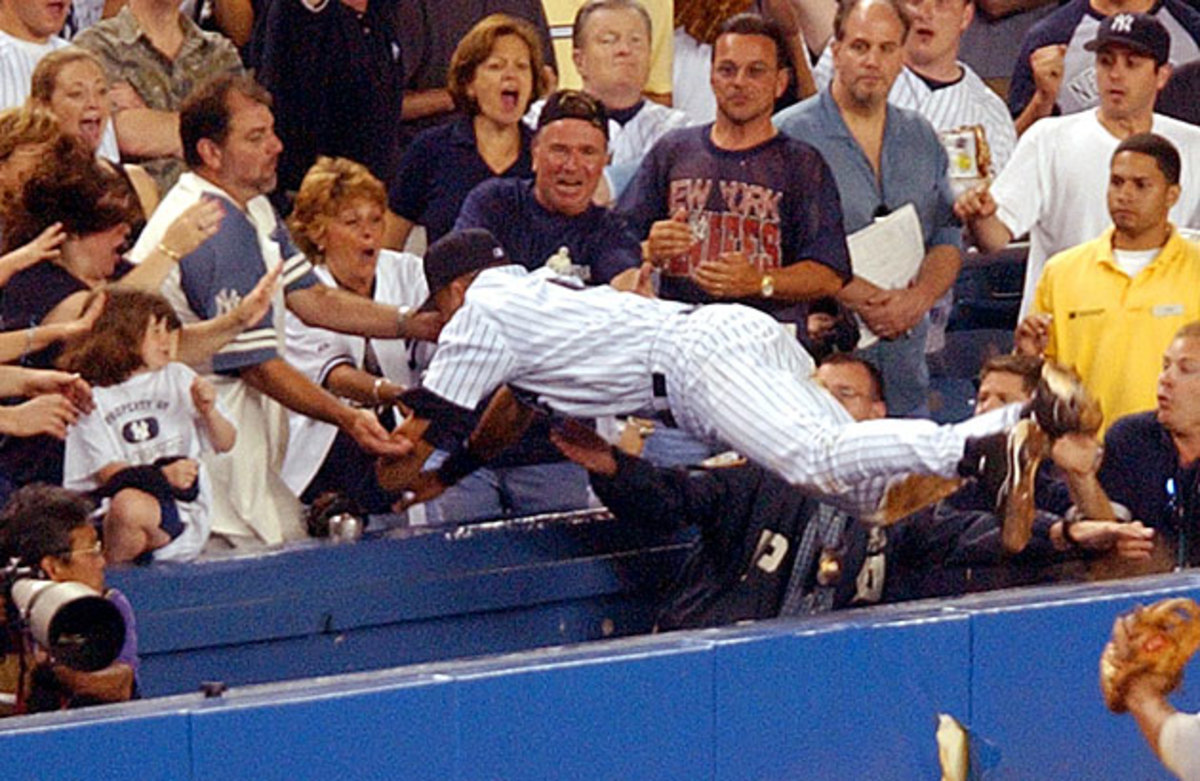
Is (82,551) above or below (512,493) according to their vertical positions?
above

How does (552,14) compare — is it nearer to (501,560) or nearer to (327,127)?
(327,127)

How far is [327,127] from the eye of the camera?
7.82 meters

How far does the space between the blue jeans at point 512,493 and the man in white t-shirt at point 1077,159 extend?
Result: 1.76m

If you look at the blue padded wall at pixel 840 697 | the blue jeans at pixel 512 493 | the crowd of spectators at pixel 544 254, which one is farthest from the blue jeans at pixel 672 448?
the blue padded wall at pixel 840 697

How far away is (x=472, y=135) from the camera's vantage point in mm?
7777

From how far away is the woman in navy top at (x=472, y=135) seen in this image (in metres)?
7.71

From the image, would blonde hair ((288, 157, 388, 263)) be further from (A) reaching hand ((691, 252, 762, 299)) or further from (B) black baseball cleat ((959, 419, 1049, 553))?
(B) black baseball cleat ((959, 419, 1049, 553))

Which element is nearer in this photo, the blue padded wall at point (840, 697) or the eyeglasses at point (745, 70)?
the blue padded wall at point (840, 697)

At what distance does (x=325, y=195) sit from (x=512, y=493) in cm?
105

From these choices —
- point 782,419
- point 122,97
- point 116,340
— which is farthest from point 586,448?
point 122,97

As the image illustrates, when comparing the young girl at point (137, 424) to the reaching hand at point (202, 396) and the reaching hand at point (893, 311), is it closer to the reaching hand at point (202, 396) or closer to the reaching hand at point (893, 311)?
the reaching hand at point (202, 396)

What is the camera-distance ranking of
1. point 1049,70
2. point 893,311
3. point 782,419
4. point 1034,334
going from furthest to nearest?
point 1049,70 < point 893,311 < point 1034,334 < point 782,419

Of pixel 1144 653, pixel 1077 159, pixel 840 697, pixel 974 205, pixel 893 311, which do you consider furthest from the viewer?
pixel 1077 159

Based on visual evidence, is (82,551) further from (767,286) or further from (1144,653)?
(767,286)
